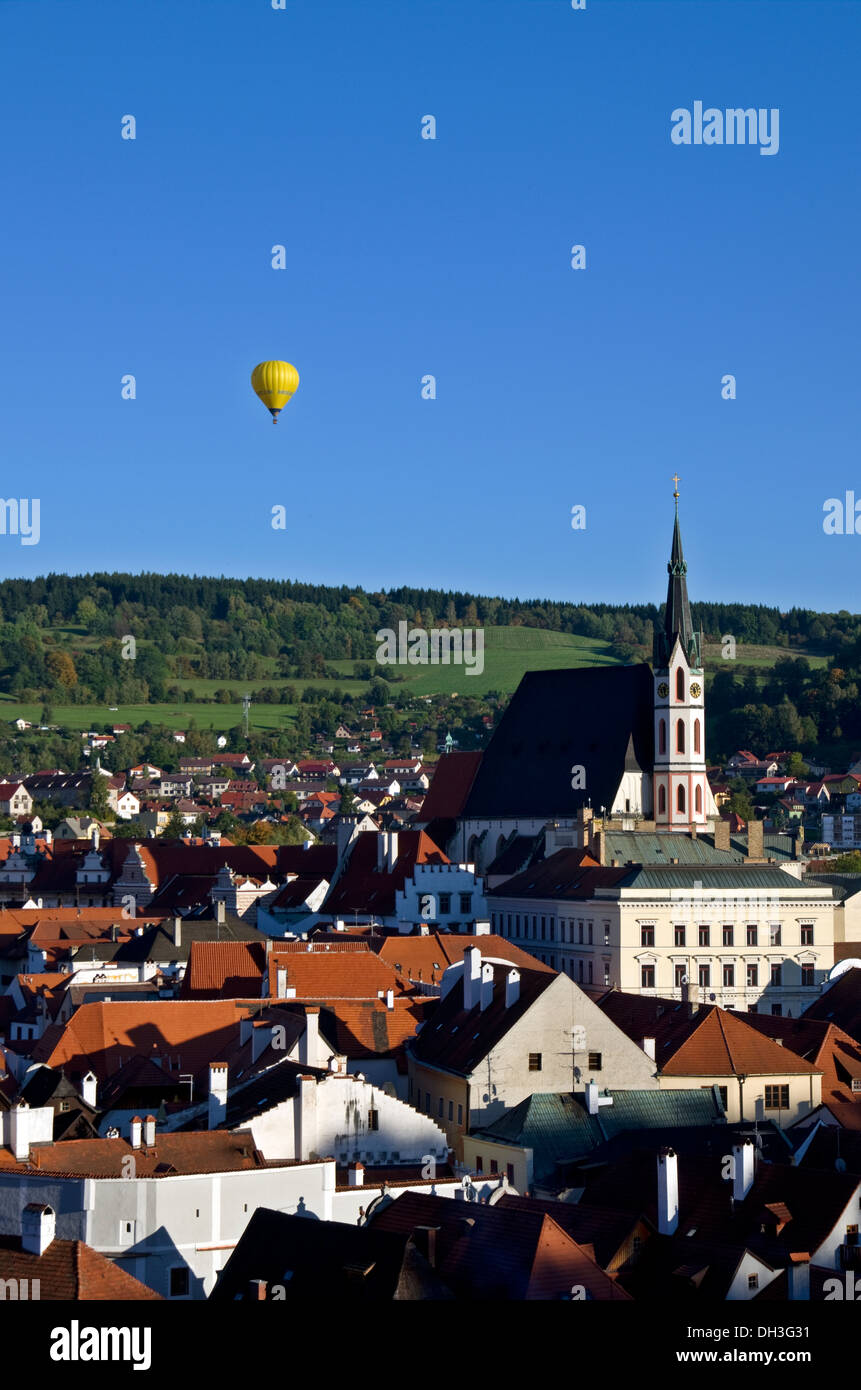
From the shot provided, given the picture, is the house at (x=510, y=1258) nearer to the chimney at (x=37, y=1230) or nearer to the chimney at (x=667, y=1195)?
the chimney at (x=667, y=1195)

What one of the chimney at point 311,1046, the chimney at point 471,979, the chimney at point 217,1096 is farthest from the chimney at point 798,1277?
the chimney at point 471,979

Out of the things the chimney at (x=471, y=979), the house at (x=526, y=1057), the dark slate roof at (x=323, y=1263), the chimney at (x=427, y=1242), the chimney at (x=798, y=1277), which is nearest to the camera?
the dark slate roof at (x=323, y=1263)

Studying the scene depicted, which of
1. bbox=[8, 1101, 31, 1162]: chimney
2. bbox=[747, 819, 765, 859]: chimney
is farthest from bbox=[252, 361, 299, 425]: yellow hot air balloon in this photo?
bbox=[8, 1101, 31, 1162]: chimney

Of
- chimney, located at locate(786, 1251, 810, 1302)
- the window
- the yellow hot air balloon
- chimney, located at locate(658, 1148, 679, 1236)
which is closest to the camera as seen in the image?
chimney, located at locate(786, 1251, 810, 1302)

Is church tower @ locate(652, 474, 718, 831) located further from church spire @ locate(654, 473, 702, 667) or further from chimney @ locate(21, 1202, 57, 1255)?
chimney @ locate(21, 1202, 57, 1255)

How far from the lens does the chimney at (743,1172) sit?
124 feet

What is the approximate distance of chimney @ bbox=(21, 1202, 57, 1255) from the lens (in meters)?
30.0

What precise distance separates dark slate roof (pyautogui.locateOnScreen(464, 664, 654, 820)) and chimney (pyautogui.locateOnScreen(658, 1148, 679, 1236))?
66.3m

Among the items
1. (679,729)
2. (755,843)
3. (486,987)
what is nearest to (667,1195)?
(486,987)

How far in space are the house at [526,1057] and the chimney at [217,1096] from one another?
7136 millimetres

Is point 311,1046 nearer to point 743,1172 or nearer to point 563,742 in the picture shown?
point 743,1172

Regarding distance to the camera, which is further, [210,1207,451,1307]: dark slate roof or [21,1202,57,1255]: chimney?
[210,1207,451,1307]: dark slate roof

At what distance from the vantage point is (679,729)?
10506 cm

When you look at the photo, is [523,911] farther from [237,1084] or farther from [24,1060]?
[237,1084]
